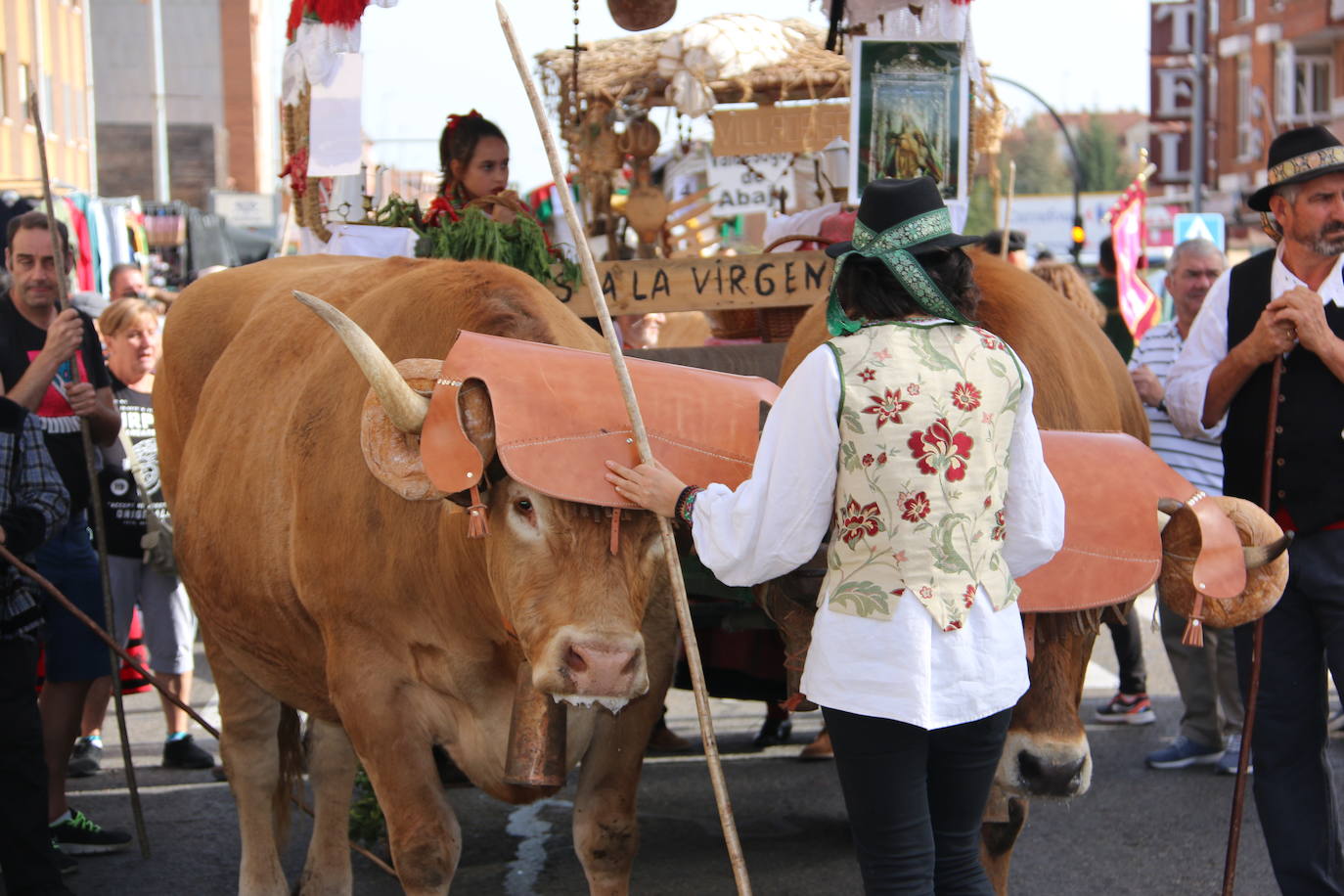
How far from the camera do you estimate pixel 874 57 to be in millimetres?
4980

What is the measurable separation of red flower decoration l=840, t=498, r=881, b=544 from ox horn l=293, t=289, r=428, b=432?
38.6 inches

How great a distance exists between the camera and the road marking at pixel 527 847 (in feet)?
16.3

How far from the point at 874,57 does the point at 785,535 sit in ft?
8.56

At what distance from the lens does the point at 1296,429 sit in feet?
13.0

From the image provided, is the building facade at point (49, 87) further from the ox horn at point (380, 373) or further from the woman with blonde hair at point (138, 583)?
the ox horn at point (380, 373)

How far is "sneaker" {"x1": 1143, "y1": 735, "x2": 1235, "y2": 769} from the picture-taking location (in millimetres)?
6371

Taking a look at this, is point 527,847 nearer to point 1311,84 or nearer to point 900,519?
point 900,519

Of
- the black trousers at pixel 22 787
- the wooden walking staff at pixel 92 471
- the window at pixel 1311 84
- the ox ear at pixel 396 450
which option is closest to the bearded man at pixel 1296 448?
the ox ear at pixel 396 450

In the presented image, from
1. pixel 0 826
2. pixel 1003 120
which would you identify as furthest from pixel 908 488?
pixel 1003 120

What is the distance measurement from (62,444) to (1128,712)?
482 centimetres

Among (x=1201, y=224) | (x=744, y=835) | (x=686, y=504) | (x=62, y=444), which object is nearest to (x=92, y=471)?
(x=62, y=444)

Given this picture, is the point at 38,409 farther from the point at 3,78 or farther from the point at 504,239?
the point at 3,78

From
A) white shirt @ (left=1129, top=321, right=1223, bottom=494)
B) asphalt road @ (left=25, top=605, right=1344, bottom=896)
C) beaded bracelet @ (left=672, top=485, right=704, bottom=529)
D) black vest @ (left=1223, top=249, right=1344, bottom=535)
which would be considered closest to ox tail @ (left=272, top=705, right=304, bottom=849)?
asphalt road @ (left=25, top=605, right=1344, bottom=896)

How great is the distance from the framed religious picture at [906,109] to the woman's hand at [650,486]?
86.6 inches
